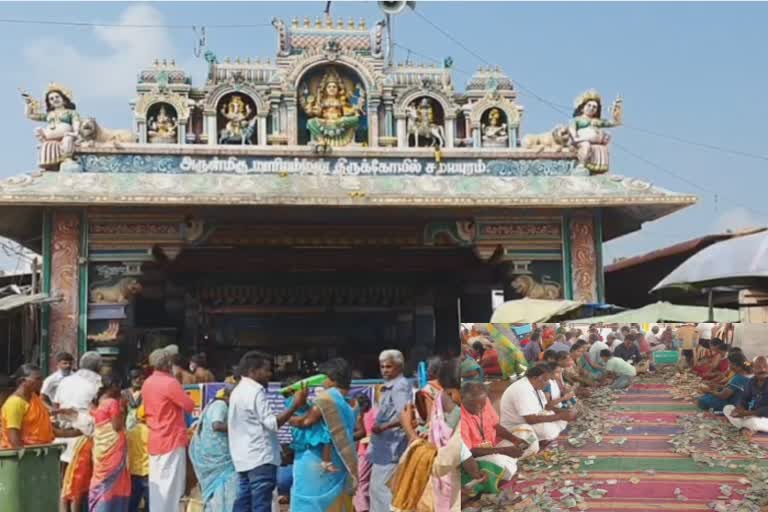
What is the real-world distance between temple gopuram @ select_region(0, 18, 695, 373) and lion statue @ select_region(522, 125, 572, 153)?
2 centimetres

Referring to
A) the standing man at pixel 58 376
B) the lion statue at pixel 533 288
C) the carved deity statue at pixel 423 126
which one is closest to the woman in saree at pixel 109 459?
the standing man at pixel 58 376

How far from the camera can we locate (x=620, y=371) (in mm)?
4797

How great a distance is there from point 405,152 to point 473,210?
119cm

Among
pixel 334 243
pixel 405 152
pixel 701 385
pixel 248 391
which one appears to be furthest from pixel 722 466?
Answer: pixel 334 243

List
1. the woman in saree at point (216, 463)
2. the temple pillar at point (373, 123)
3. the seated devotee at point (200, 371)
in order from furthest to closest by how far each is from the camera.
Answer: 1. the temple pillar at point (373, 123)
2. the seated devotee at point (200, 371)
3. the woman in saree at point (216, 463)

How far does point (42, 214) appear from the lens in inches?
501

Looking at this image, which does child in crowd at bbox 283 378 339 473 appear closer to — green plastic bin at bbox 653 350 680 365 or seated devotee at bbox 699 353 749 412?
green plastic bin at bbox 653 350 680 365

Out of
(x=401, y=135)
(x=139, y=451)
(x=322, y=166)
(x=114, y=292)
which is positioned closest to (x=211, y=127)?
(x=322, y=166)

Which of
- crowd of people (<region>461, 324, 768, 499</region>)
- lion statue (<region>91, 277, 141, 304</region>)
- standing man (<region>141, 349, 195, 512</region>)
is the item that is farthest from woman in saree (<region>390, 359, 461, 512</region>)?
lion statue (<region>91, 277, 141, 304</region>)

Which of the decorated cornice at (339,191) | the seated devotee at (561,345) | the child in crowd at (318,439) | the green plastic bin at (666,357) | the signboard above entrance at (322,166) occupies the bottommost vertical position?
the child in crowd at (318,439)

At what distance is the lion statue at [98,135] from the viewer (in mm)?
12766

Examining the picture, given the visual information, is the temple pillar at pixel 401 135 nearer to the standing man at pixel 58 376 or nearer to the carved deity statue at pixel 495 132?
the carved deity statue at pixel 495 132

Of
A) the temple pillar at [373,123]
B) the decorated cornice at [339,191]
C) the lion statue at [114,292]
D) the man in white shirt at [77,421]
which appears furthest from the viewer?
the temple pillar at [373,123]

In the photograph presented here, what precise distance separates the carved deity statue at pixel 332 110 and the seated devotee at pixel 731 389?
362 inches
